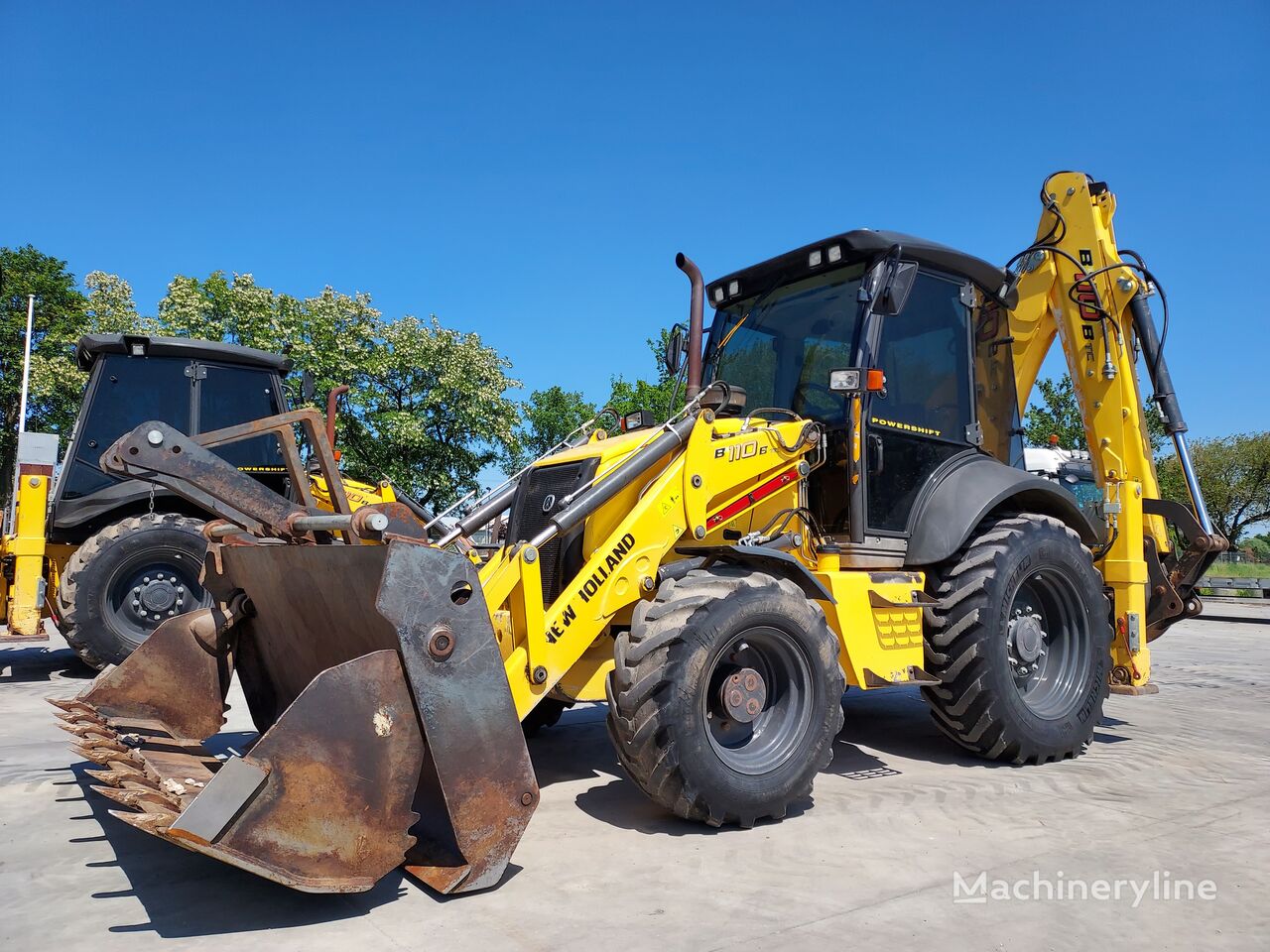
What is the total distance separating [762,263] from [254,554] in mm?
3581

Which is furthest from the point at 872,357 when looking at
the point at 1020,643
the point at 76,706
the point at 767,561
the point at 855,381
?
the point at 76,706

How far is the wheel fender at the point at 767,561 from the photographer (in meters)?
4.65

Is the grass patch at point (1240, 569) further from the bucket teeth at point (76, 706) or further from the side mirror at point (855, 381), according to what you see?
the bucket teeth at point (76, 706)

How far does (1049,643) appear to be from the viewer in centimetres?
614

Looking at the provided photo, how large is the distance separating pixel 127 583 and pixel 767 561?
609cm

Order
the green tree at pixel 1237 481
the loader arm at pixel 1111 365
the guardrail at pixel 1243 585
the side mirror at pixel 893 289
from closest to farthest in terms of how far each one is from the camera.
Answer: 1. the side mirror at pixel 893 289
2. the loader arm at pixel 1111 365
3. the guardrail at pixel 1243 585
4. the green tree at pixel 1237 481

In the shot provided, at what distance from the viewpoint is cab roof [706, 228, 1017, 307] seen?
17.9ft

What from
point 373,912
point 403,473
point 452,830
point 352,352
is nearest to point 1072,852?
point 452,830

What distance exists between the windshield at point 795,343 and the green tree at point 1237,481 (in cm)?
4130

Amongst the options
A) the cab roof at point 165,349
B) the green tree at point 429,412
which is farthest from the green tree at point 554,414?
the cab roof at point 165,349

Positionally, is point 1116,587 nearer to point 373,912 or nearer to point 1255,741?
point 1255,741

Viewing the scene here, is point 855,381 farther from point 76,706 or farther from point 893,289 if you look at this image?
point 76,706

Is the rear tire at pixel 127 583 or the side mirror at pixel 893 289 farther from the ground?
the side mirror at pixel 893 289

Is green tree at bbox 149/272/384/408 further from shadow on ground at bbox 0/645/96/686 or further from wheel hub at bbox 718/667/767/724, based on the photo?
wheel hub at bbox 718/667/767/724
